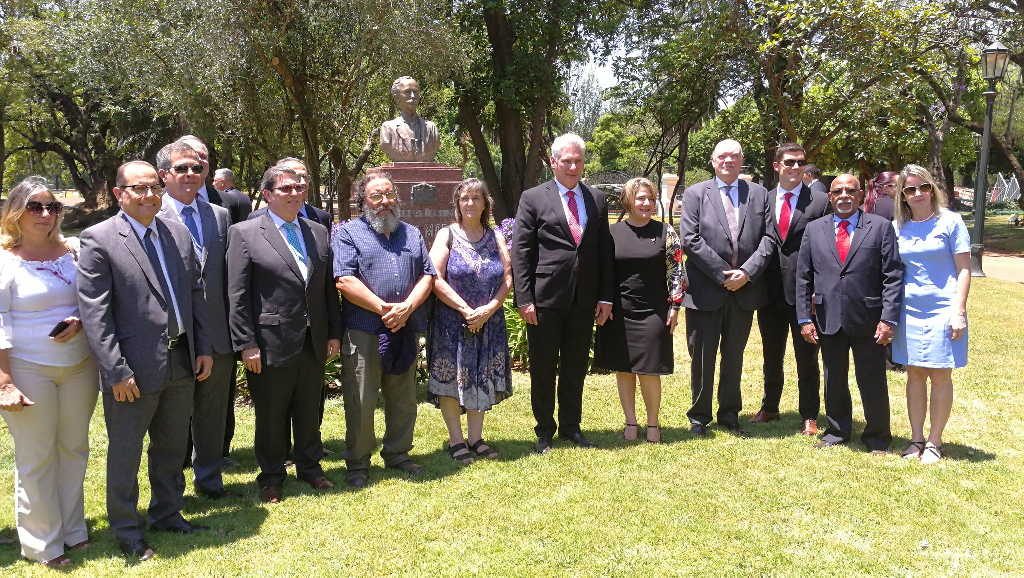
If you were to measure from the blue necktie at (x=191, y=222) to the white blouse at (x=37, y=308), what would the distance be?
2.77 feet

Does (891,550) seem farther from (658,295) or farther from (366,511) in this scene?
(366,511)

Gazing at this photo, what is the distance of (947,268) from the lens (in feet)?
16.7

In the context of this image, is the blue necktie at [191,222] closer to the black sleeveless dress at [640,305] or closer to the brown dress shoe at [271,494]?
the brown dress shoe at [271,494]

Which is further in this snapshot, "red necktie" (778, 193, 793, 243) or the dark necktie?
"red necktie" (778, 193, 793, 243)

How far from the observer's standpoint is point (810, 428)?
5953mm

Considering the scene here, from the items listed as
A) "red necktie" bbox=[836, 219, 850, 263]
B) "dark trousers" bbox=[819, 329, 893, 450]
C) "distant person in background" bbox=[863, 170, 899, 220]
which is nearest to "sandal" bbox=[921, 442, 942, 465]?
"dark trousers" bbox=[819, 329, 893, 450]

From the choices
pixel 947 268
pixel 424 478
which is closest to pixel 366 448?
pixel 424 478

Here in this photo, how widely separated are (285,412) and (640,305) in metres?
2.51

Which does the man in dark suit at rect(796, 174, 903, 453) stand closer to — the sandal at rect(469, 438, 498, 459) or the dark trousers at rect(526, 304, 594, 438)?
the dark trousers at rect(526, 304, 594, 438)

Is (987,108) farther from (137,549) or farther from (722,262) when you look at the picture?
(137,549)

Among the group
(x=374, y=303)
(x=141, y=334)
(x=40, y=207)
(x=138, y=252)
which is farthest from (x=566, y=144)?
(x=40, y=207)

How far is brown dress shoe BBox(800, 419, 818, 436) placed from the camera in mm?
5930

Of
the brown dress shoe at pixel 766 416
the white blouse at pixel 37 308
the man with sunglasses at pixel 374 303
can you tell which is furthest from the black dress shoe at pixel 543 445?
the white blouse at pixel 37 308

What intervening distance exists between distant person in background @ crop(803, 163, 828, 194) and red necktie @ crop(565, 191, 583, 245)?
2084 millimetres
